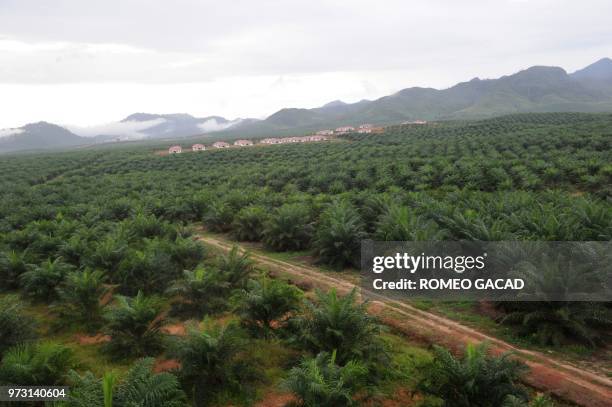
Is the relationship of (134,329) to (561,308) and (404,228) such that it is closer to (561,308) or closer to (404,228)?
(404,228)

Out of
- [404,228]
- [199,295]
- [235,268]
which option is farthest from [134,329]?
[404,228]

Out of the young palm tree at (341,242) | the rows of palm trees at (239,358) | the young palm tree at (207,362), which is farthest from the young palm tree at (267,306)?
the young palm tree at (341,242)

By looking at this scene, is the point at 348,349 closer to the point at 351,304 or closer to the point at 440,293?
the point at 351,304

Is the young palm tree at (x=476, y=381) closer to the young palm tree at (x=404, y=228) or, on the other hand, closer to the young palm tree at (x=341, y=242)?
the young palm tree at (x=404, y=228)

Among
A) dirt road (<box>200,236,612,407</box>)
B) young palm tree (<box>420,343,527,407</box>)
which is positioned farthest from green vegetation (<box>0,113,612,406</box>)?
dirt road (<box>200,236,612,407</box>)

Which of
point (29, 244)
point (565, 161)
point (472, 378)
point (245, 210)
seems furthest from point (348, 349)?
point (565, 161)
